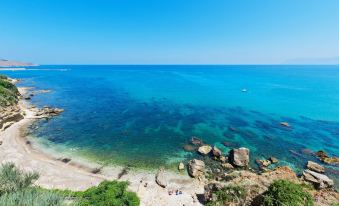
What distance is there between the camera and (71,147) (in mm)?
32219

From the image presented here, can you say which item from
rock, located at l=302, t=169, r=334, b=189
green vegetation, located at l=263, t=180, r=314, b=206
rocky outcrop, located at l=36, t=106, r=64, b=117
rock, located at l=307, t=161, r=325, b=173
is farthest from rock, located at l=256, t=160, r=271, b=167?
rocky outcrop, located at l=36, t=106, r=64, b=117

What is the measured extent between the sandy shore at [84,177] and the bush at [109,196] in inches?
159

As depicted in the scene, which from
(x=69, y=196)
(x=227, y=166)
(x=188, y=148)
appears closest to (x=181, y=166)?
(x=188, y=148)

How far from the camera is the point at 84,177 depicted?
949 inches

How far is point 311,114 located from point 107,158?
190 feet

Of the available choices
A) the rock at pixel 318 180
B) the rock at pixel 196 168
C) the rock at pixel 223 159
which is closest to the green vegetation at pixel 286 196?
the rock at pixel 318 180

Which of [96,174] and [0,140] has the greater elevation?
[0,140]

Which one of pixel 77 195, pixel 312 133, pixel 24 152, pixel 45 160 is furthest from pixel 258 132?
pixel 24 152

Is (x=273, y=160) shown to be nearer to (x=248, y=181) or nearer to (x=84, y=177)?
(x=248, y=181)

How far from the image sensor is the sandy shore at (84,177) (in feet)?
70.2

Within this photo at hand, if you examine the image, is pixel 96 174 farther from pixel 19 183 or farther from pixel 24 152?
pixel 24 152

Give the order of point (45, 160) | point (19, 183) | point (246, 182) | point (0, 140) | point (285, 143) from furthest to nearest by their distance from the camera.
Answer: point (285, 143) → point (0, 140) → point (45, 160) → point (246, 182) → point (19, 183)

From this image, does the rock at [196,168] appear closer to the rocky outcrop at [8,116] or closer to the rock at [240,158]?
the rock at [240,158]

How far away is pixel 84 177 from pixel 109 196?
10.2 m
